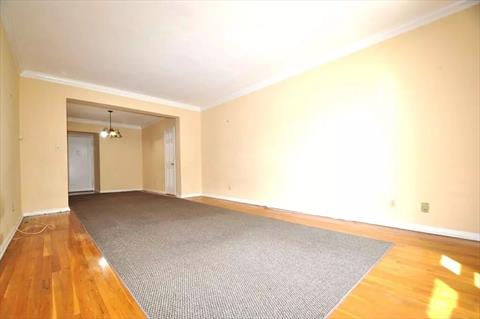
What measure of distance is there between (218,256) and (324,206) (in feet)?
7.34

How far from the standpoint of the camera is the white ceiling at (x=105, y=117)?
6152mm

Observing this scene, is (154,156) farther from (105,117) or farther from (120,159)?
(105,117)

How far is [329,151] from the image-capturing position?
3.52 meters

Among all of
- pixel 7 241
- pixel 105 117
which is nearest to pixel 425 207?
pixel 7 241

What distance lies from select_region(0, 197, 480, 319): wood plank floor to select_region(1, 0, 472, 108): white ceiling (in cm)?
259

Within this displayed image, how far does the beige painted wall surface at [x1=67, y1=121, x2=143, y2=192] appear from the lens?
305 inches

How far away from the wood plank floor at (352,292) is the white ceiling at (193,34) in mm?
2588

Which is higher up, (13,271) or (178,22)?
(178,22)

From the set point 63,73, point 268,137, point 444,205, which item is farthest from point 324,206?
point 63,73

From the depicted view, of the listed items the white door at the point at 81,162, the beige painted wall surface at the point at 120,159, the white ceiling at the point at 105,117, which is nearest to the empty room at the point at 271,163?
the white ceiling at the point at 105,117

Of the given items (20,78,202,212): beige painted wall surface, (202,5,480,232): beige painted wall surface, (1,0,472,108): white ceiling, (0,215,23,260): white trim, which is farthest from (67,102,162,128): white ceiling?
(202,5,480,232): beige painted wall surface

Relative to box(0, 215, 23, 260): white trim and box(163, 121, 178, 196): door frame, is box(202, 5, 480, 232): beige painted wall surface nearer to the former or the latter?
box(163, 121, 178, 196): door frame

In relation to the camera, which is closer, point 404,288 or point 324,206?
point 404,288

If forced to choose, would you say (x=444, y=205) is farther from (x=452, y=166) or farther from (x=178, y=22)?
(x=178, y=22)
